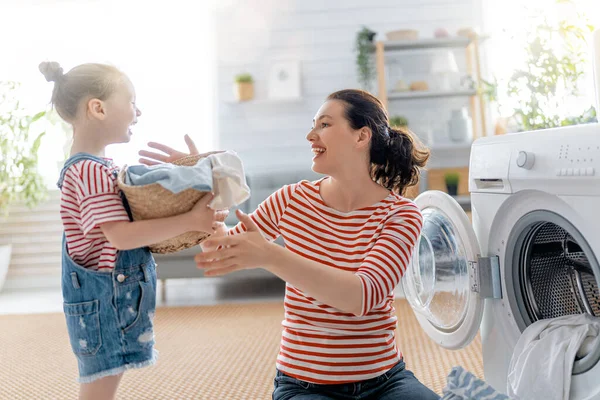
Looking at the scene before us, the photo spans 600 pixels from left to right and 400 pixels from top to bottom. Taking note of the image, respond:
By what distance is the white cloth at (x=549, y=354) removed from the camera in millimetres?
1200

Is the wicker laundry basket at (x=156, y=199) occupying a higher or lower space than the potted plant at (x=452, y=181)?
lower

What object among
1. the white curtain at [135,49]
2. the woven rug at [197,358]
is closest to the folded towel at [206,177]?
the woven rug at [197,358]

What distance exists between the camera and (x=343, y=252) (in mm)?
1205

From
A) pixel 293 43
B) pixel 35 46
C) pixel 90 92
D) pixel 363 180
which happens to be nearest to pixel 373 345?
pixel 363 180

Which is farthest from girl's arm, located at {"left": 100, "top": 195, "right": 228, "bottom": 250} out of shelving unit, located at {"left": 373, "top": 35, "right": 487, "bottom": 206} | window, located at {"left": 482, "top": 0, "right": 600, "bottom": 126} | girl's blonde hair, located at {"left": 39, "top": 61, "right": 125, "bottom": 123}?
shelving unit, located at {"left": 373, "top": 35, "right": 487, "bottom": 206}

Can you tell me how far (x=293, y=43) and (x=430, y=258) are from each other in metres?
3.24

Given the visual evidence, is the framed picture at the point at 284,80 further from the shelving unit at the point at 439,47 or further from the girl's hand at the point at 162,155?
A: the girl's hand at the point at 162,155

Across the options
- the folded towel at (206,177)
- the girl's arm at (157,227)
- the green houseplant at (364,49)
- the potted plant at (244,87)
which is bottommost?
the girl's arm at (157,227)

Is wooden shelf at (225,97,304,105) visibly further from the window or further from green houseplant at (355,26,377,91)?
the window

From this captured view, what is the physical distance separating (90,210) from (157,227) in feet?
0.46

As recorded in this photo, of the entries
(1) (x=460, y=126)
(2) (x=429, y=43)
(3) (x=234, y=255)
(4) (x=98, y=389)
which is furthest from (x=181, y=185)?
(2) (x=429, y=43)

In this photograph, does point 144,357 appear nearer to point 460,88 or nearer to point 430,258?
point 430,258

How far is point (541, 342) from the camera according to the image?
1272mm

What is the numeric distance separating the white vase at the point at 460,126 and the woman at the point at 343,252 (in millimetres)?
3003
